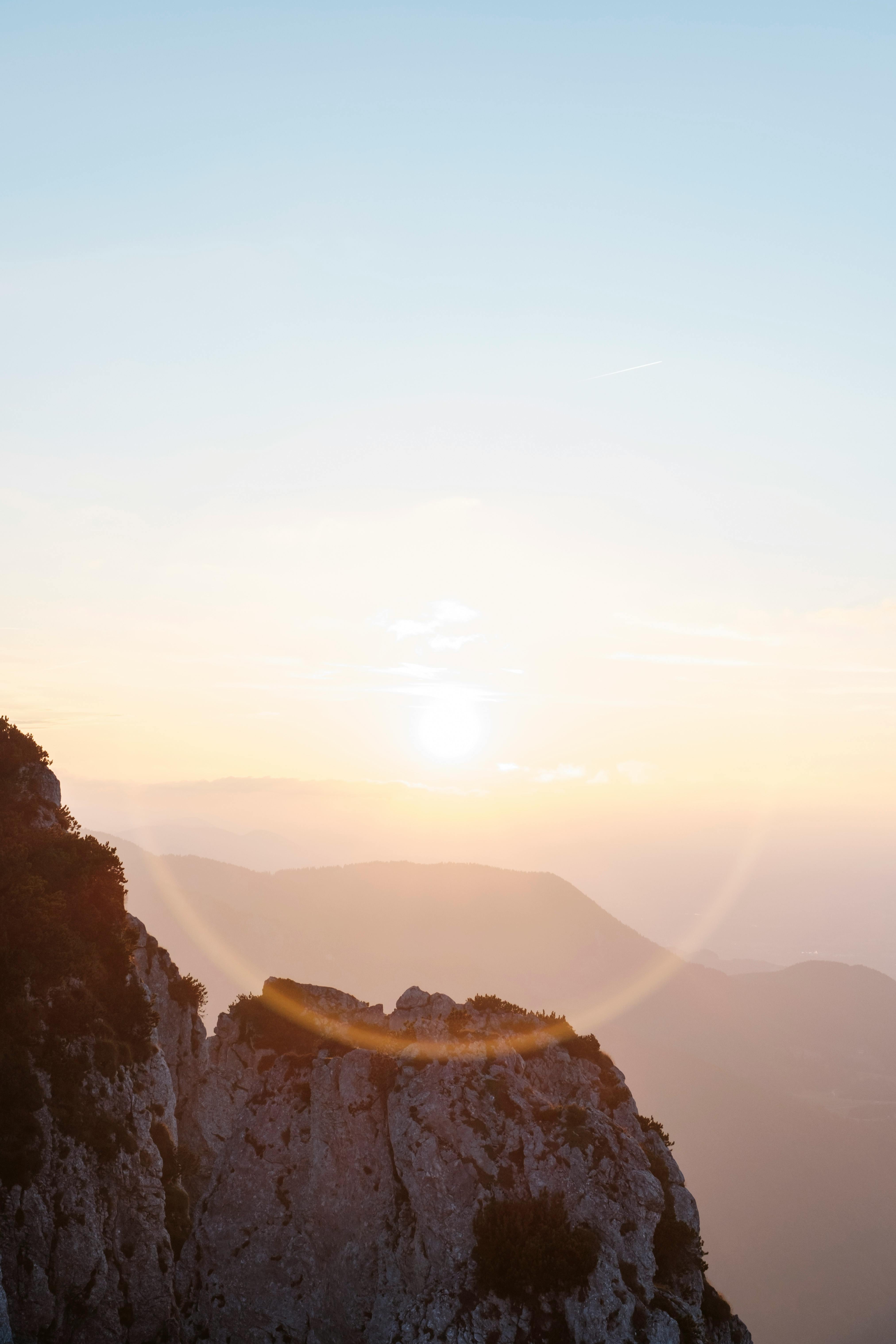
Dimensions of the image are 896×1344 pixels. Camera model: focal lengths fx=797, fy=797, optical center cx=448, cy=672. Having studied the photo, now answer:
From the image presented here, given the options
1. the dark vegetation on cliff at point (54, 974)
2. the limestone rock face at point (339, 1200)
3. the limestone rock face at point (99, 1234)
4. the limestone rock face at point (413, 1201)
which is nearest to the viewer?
the limestone rock face at point (99, 1234)

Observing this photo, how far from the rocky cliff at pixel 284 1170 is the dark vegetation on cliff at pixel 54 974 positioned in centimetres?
8

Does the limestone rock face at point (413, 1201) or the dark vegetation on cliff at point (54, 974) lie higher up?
the dark vegetation on cliff at point (54, 974)

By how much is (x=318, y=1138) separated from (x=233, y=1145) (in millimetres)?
3551

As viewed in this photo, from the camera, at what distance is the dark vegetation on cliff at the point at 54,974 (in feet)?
82.4

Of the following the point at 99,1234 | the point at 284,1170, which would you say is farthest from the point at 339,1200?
the point at 99,1234

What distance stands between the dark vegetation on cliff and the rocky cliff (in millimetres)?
84

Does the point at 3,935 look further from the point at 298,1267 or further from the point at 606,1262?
the point at 606,1262

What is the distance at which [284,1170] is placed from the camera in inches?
1300

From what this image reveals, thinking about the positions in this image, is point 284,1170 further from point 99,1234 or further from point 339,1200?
point 99,1234

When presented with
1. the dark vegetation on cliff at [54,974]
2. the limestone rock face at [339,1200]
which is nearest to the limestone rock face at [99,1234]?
the limestone rock face at [339,1200]

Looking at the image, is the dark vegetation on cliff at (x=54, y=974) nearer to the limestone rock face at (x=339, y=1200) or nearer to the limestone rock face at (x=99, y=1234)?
the limestone rock face at (x=99, y=1234)

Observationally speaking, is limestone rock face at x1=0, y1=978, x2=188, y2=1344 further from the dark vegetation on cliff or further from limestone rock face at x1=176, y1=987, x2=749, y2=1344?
limestone rock face at x1=176, y1=987, x2=749, y2=1344

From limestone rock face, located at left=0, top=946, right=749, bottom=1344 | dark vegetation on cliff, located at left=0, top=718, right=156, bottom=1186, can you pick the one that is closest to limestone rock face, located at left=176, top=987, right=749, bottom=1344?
Answer: limestone rock face, located at left=0, top=946, right=749, bottom=1344

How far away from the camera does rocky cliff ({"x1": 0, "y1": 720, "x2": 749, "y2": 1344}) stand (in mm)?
25453
